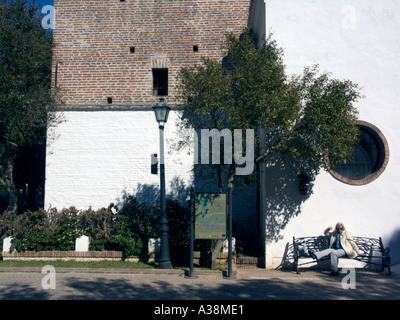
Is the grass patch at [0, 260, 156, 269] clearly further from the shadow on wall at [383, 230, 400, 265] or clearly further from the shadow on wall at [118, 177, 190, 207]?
the shadow on wall at [383, 230, 400, 265]

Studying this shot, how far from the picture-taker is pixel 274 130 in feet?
35.0

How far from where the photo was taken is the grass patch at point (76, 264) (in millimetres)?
10844

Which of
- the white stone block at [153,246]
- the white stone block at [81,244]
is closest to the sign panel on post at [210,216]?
the white stone block at [153,246]

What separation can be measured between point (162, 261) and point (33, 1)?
375 inches

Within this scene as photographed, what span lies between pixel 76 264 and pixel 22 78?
18.5ft

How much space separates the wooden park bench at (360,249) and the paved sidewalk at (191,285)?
1.03 feet

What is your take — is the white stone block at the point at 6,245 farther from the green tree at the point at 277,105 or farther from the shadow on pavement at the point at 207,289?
the green tree at the point at 277,105

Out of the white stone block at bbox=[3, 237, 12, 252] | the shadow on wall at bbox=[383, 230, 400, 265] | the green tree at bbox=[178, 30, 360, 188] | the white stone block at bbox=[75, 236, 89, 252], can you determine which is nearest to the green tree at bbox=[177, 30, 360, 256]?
the green tree at bbox=[178, 30, 360, 188]

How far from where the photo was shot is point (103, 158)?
45.0 feet

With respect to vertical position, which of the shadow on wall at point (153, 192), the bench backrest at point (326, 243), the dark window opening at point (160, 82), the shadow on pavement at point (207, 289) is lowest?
the shadow on pavement at point (207, 289)

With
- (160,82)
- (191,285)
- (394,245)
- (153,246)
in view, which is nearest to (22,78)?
(160,82)

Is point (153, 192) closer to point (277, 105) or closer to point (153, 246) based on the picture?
point (153, 246)

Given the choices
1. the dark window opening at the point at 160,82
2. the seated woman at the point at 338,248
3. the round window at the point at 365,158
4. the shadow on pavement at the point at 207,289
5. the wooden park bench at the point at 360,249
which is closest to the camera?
the shadow on pavement at the point at 207,289
